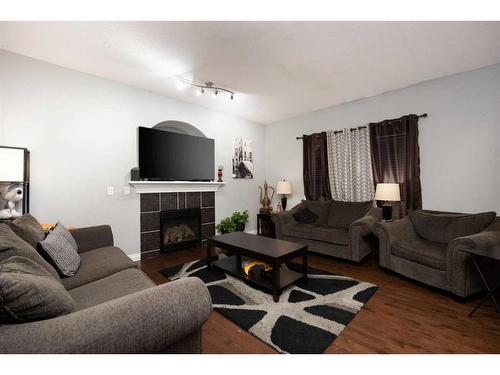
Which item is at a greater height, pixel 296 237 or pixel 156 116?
pixel 156 116

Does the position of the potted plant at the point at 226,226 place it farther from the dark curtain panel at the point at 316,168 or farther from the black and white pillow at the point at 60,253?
the black and white pillow at the point at 60,253

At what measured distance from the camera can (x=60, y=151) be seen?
279cm

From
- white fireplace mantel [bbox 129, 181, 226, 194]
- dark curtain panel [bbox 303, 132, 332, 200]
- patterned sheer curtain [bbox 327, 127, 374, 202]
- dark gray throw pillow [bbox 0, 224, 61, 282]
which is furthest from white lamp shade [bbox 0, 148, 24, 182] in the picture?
patterned sheer curtain [bbox 327, 127, 374, 202]

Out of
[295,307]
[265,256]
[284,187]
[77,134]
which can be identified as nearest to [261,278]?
[265,256]

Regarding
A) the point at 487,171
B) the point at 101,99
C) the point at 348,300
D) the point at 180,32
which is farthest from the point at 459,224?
the point at 101,99

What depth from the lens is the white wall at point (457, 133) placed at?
2.76 metres

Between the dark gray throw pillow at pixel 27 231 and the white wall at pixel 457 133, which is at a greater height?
the white wall at pixel 457 133

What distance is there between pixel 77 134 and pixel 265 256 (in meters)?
2.74

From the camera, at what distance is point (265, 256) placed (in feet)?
7.16

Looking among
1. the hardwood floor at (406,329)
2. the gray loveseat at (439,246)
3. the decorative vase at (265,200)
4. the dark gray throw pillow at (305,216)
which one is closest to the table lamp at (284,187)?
the decorative vase at (265,200)

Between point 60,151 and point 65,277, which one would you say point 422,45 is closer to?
point 65,277

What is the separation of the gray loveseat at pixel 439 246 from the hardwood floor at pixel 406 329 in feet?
0.55
